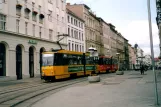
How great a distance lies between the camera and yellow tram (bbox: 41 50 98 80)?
1155 inches

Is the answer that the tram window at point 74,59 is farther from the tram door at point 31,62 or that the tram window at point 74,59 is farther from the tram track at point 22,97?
the tram track at point 22,97

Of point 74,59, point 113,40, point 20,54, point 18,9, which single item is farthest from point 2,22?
point 113,40

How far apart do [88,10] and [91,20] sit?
12.0 ft

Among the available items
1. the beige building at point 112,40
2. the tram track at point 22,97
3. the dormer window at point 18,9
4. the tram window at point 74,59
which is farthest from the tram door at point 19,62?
the beige building at point 112,40

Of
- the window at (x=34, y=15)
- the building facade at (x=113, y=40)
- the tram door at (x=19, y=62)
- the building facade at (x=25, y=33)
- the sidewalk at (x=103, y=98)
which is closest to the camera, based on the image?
the sidewalk at (x=103, y=98)

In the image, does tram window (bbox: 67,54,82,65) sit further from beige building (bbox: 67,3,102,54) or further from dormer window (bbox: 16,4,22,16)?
beige building (bbox: 67,3,102,54)

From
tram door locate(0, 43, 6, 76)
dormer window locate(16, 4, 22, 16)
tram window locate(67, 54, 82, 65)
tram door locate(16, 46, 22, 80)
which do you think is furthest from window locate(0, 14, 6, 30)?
tram window locate(67, 54, 82, 65)

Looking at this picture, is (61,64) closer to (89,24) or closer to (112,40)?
(89,24)

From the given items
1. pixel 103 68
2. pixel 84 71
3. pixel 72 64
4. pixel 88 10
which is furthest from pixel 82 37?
pixel 72 64

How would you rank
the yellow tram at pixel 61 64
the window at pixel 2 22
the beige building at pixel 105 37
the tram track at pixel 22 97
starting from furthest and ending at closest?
1. the beige building at pixel 105 37
2. the window at pixel 2 22
3. the yellow tram at pixel 61 64
4. the tram track at pixel 22 97

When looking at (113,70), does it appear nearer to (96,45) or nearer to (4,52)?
(96,45)

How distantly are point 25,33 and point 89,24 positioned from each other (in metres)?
36.4

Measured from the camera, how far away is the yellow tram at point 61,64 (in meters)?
29.3

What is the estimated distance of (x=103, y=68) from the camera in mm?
51688
